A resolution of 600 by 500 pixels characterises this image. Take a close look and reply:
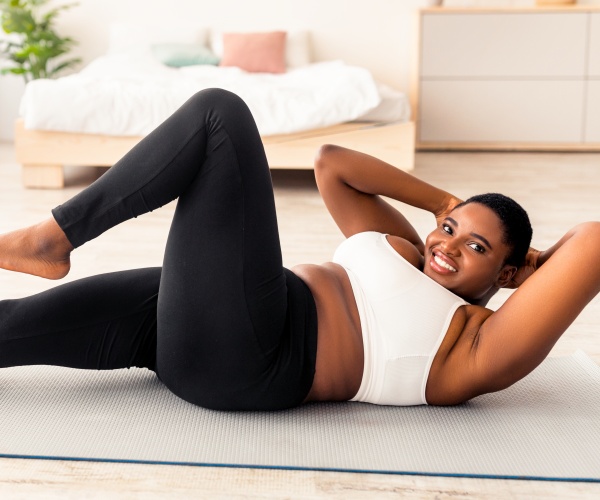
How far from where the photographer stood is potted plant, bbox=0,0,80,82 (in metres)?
5.31

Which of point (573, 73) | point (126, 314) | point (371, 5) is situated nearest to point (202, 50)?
point (371, 5)

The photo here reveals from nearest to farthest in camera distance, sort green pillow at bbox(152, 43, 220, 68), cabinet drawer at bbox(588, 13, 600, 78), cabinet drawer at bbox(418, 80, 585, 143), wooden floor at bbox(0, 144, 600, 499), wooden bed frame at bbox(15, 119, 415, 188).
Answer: wooden floor at bbox(0, 144, 600, 499) < wooden bed frame at bbox(15, 119, 415, 188) < green pillow at bbox(152, 43, 220, 68) < cabinet drawer at bbox(588, 13, 600, 78) < cabinet drawer at bbox(418, 80, 585, 143)

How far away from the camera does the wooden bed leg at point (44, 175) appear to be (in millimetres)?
4160

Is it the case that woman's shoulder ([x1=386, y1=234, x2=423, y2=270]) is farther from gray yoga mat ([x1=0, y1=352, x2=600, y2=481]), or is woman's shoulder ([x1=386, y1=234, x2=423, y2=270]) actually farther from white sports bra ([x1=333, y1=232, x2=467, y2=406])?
→ gray yoga mat ([x1=0, y1=352, x2=600, y2=481])

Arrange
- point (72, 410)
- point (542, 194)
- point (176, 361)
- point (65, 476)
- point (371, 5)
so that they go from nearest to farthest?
point (65, 476) → point (176, 361) → point (72, 410) → point (542, 194) → point (371, 5)

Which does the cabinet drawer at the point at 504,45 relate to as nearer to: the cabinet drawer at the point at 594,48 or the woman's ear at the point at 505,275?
the cabinet drawer at the point at 594,48

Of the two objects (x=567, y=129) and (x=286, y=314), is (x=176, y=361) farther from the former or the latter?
(x=567, y=129)

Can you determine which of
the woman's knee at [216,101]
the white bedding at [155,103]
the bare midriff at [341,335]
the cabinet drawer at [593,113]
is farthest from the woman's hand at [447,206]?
the cabinet drawer at [593,113]

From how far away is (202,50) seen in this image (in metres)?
5.30

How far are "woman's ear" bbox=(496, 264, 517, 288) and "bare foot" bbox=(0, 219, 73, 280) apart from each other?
0.79 meters

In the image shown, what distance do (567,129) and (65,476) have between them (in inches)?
187

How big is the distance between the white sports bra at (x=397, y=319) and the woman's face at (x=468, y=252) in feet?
0.10

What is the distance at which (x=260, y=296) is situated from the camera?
146 centimetres

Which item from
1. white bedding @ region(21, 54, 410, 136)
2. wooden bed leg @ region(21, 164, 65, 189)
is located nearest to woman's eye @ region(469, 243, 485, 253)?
white bedding @ region(21, 54, 410, 136)
